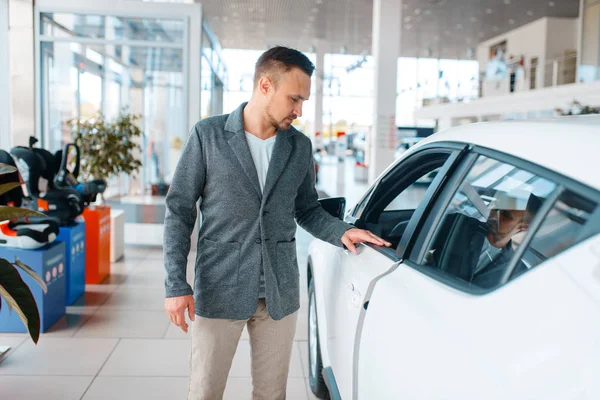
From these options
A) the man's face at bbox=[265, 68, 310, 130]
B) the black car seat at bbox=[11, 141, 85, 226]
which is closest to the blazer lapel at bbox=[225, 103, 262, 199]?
the man's face at bbox=[265, 68, 310, 130]

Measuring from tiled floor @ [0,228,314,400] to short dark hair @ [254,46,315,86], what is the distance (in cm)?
189

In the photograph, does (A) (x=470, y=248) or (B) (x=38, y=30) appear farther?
(B) (x=38, y=30)

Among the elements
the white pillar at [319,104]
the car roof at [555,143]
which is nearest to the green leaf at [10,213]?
the car roof at [555,143]

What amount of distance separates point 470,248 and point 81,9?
22.3 feet

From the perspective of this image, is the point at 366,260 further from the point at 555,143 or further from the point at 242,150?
the point at 555,143

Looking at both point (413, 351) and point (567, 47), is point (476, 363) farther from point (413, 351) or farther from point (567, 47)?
point (567, 47)

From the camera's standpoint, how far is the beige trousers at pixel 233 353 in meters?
2.06

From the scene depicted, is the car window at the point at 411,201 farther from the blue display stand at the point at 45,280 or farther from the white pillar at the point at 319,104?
the white pillar at the point at 319,104

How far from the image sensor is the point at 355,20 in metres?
18.5

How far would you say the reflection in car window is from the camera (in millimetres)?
1059

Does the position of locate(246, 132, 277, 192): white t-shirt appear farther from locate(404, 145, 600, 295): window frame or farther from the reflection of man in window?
the reflection of man in window

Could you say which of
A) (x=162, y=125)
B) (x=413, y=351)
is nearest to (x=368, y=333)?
(x=413, y=351)

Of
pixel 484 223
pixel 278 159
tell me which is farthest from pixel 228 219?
pixel 484 223

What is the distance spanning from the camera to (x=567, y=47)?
2027cm
